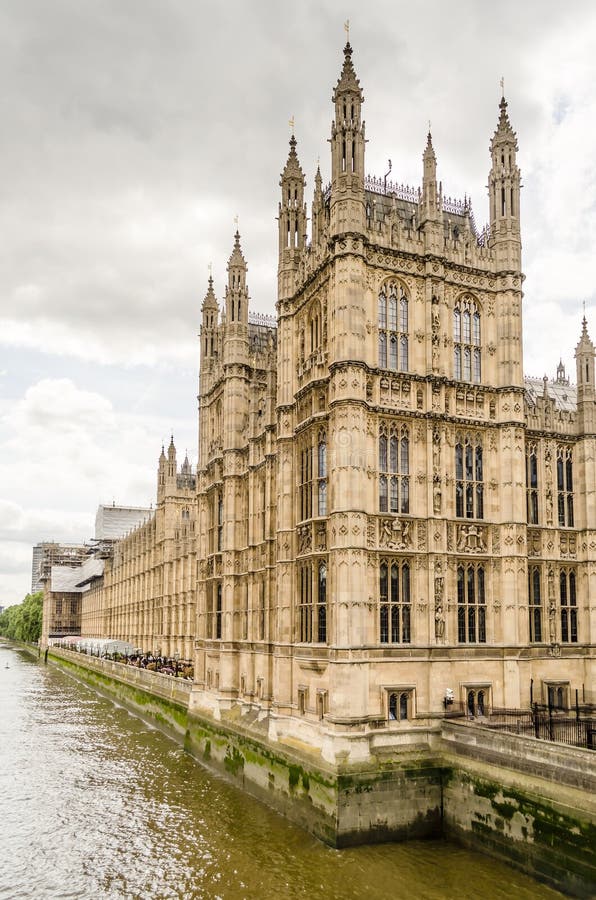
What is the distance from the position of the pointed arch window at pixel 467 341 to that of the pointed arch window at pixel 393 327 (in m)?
2.74

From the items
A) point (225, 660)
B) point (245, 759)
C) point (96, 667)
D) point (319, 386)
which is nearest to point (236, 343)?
point (319, 386)

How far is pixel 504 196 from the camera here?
39.9 m

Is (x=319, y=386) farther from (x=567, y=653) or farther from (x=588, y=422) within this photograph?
(x=567, y=653)

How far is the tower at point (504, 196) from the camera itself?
39531mm

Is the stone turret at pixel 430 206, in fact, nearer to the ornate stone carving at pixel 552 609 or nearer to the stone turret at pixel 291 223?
the stone turret at pixel 291 223

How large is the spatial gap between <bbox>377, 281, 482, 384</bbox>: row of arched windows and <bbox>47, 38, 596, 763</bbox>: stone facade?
0.27ft

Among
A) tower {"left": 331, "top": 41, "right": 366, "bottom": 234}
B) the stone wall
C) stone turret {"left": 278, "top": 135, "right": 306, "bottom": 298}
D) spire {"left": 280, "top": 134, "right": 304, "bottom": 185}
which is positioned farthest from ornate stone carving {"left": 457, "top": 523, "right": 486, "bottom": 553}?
spire {"left": 280, "top": 134, "right": 304, "bottom": 185}

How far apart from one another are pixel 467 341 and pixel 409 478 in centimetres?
767

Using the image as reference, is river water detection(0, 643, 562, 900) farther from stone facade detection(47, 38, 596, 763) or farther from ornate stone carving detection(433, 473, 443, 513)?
ornate stone carving detection(433, 473, 443, 513)

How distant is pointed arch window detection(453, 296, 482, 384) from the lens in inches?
1524

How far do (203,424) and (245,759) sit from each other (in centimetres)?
2578

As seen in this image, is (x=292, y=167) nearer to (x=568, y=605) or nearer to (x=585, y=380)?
(x=585, y=380)

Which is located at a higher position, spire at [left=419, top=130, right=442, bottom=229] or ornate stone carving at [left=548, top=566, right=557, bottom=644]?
spire at [left=419, top=130, right=442, bottom=229]

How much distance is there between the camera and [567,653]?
39.0 metres
